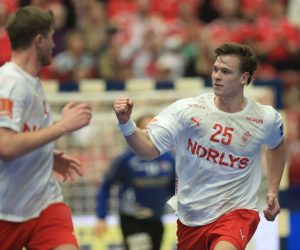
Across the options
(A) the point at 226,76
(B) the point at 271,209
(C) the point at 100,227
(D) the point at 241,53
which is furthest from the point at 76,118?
(C) the point at 100,227

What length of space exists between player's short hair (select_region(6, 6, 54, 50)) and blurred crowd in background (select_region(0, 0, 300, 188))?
508cm

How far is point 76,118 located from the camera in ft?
21.7

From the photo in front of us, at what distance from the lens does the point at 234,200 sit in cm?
691

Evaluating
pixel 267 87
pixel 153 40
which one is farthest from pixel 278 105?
pixel 153 40

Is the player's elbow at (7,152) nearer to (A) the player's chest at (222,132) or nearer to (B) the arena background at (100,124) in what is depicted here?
(A) the player's chest at (222,132)

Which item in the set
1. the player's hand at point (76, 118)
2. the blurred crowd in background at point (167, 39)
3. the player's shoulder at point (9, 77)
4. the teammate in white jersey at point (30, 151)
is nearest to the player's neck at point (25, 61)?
the teammate in white jersey at point (30, 151)

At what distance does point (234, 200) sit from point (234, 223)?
18 cm

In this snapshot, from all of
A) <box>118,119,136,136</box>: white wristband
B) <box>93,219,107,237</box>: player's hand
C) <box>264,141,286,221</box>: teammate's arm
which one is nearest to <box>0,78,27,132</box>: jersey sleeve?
<box>118,119,136,136</box>: white wristband

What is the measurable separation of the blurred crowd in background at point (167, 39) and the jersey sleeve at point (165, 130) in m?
5.46

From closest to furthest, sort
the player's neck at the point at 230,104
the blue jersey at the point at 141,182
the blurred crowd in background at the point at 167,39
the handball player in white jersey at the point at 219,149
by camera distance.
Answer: the handball player in white jersey at the point at 219,149
the player's neck at the point at 230,104
the blue jersey at the point at 141,182
the blurred crowd in background at the point at 167,39

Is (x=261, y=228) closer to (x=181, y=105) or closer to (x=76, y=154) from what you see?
(x=76, y=154)

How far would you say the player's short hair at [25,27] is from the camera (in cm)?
693

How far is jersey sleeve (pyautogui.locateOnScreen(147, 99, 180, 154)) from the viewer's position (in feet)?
22.0

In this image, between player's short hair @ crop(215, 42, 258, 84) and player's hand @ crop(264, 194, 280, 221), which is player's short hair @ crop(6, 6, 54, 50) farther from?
player's hand @ crop(264, 194, 280, 221)
